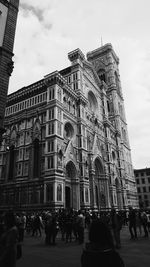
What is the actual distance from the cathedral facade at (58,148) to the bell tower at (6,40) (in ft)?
41.2

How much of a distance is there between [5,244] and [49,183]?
21.0 meters

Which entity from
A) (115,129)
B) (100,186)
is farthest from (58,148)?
(115,129)

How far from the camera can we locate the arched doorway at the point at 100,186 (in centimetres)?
3528

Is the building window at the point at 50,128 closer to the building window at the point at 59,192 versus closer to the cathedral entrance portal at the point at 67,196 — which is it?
the building window at the point at 59,192

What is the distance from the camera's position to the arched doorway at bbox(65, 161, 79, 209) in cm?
2811

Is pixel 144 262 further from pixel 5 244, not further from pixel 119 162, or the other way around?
pixel 119 162

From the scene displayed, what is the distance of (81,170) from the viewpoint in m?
30.2

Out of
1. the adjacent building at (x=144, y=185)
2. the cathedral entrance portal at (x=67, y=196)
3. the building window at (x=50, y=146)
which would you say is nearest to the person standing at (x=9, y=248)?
the building window at (x=50, y=146)

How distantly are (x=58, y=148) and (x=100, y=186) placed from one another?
48.0ft

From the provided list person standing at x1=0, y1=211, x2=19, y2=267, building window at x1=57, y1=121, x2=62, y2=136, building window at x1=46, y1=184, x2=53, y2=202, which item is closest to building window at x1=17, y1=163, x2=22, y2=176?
building window at x1=46, y1=184, x2=53, y2=202

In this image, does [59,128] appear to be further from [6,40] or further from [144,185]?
[144,185]

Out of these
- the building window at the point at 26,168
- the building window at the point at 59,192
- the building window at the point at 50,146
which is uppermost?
the building window at the point at 50,146

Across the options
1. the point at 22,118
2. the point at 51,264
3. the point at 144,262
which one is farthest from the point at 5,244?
the point at 22,118

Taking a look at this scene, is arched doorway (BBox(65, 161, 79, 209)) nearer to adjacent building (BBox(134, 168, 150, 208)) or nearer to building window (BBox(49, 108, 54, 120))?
building window (BBox(49, 108, 54, 120))
